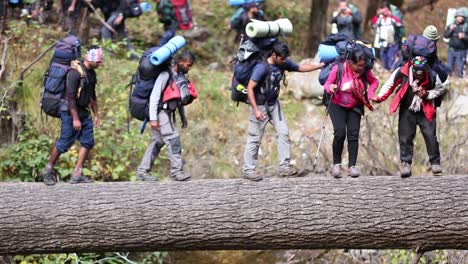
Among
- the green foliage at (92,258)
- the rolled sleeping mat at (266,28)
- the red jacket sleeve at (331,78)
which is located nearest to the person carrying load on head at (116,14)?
the green foliage at (92,258)

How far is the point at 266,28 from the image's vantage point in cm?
884

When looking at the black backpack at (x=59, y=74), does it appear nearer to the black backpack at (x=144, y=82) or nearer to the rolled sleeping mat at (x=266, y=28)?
the black backpack at (x=144, y=82)

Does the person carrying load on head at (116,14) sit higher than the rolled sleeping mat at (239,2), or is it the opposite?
the rolled sleeping mat at (239,2)

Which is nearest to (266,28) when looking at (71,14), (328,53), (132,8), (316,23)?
(328,53)

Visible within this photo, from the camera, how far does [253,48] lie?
8938mm

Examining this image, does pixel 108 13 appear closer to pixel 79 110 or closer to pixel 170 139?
pixel 79 110

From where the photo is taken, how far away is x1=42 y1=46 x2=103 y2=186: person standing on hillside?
8961 mm

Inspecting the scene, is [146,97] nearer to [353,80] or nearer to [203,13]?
[353,80]

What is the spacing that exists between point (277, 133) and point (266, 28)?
1.16m

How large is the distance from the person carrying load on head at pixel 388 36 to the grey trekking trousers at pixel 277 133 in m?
6.17

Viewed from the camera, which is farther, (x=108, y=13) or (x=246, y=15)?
(x=108, y=13)

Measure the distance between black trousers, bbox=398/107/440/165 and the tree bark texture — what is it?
7.23m

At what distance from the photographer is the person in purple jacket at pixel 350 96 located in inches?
337

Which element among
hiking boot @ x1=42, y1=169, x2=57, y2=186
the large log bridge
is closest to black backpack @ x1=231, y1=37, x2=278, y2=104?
the large log bridge
